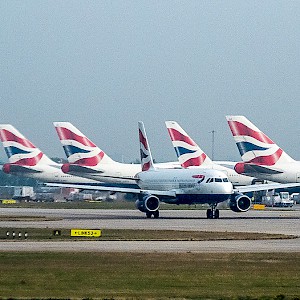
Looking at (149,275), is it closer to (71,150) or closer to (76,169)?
(76,169)

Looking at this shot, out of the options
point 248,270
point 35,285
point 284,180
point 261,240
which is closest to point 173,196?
point 284,180

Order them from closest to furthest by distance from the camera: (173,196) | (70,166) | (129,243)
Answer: (129,243) → (173,196) → (70,166)

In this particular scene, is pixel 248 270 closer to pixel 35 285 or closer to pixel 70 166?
pixel 35 285

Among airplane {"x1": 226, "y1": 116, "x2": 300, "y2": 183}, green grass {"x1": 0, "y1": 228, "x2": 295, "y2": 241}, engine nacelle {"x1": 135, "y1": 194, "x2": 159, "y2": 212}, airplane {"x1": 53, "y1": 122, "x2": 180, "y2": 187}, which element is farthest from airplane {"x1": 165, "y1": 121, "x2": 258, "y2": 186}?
green grass {"x1": 0, "y1": 228, "x2": 295, "y2": 241}

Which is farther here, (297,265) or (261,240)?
(261,240)

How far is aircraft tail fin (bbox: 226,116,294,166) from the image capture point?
114188mm

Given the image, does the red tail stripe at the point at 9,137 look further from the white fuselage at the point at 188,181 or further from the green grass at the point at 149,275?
the green grass at the point at 149,275

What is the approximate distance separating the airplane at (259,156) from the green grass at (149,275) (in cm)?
6829

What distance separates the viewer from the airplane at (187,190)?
9162 centimetres

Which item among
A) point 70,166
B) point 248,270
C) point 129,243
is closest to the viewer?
point 248,270

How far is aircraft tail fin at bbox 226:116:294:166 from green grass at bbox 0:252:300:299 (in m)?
69.4

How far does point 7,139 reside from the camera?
14688 centimetres

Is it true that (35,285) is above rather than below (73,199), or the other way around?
above

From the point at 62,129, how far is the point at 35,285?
108 m
